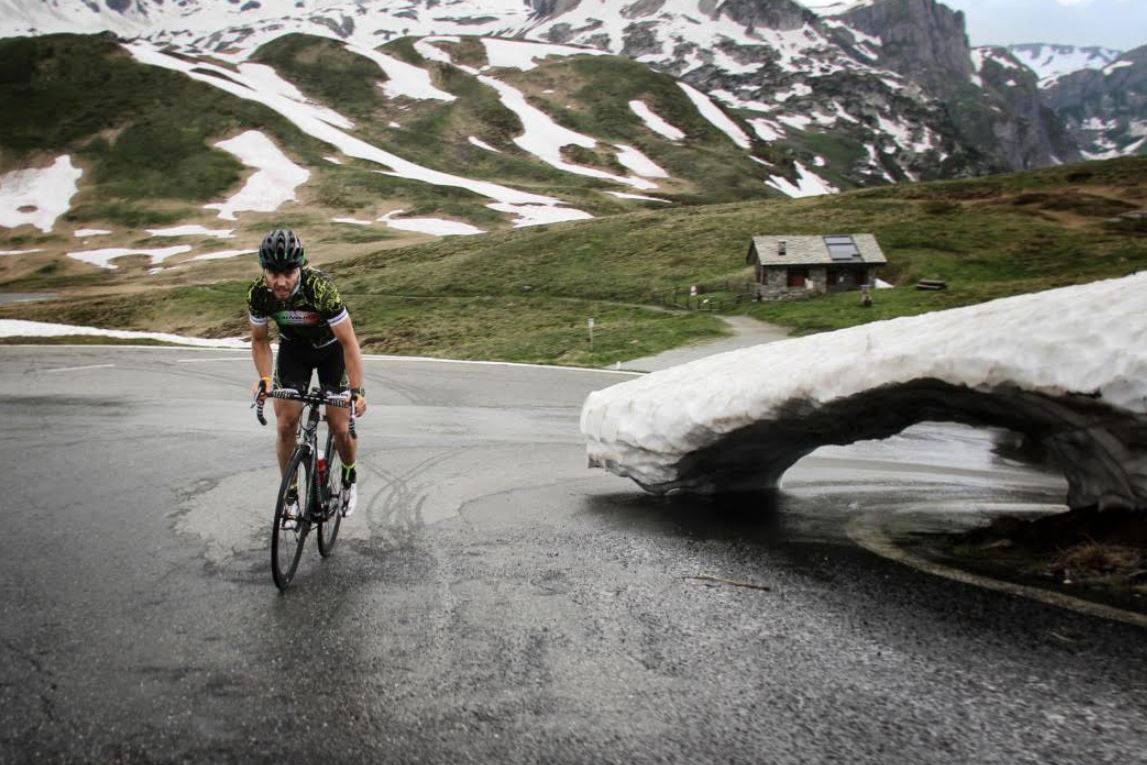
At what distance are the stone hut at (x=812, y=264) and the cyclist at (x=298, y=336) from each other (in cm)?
4527

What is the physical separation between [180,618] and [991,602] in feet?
17.5

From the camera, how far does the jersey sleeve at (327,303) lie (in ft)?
19.7

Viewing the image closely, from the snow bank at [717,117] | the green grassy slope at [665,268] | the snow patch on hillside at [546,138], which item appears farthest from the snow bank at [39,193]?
the snow bank at [717,117]

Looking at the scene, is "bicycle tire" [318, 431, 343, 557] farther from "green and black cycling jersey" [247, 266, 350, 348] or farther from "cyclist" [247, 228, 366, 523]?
"green and black cycling jersey" [247, 266, 350, 348]

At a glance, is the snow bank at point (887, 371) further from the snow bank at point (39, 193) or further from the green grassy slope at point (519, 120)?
the snow bank at point (39, 193)

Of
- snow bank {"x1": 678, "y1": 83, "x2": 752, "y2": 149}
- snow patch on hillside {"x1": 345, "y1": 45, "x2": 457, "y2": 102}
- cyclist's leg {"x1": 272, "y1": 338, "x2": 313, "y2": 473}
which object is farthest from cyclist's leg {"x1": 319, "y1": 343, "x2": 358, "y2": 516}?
snow bank {"x1": 678, "y1": 83, "x2": 752, "y2": 149}

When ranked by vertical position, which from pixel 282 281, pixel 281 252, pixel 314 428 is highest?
pixel 281 252

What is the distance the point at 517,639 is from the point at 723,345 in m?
29.5

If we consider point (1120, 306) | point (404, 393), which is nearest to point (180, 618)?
point (1120, 306)

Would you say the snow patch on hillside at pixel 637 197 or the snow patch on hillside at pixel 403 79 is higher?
the snow patch on hillside at pixel 403 79

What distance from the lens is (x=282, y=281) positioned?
228 inches

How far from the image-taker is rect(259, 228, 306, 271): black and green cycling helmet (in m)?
5.66

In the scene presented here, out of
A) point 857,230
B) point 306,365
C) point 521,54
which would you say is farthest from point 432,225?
point 521,54

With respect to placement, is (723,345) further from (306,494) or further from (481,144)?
(481,144)
